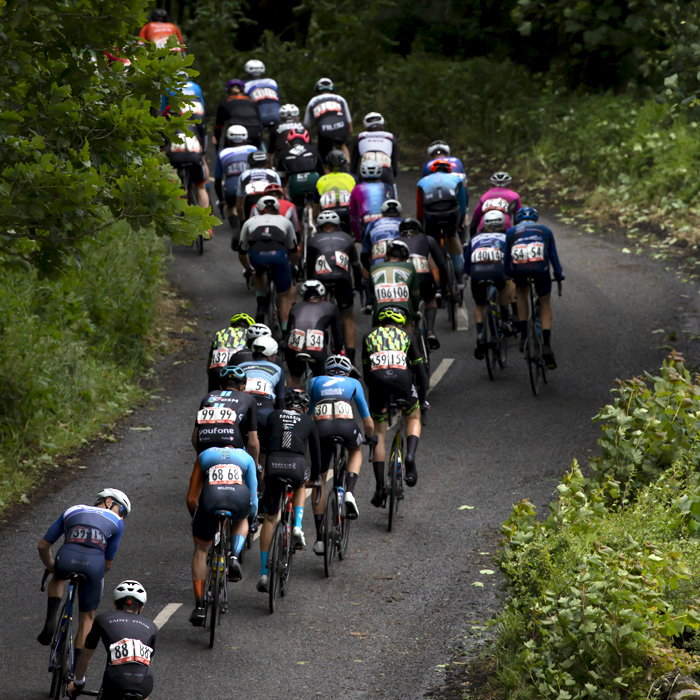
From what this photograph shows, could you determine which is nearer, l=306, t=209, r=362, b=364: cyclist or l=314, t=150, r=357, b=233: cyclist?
l=306, t=209, r=362, b=364: cyclist

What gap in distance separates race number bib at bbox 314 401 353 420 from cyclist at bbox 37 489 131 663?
2.49 m

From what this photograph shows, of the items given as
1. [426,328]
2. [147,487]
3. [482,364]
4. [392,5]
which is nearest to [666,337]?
[482,364]

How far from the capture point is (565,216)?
Answer: 2214 centimetres

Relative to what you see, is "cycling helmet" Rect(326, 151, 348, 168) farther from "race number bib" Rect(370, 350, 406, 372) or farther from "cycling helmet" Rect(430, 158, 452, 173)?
"race number bib" Rect(370, 350, 406, 372)

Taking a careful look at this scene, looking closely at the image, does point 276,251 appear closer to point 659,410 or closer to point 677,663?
point 659,410

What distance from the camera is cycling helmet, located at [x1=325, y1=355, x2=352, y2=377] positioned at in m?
11.0

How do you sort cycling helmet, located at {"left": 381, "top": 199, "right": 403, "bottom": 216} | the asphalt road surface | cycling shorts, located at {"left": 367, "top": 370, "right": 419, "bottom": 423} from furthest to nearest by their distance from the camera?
cycling helmet, located at {"left": 381, "top": 199, "right": 403, "bottom": 216} → cycling shorts, located at {"left": 367, "top": 370, "right": 419, "bottom": 423} → the asphalt road surface

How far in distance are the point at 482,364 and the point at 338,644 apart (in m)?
7.40

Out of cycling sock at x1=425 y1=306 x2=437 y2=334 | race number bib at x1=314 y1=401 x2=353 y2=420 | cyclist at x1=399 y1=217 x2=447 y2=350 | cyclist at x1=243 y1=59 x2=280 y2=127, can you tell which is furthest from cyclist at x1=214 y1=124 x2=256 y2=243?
race number bib at x1=314 y1=401 x2=353 y2=420

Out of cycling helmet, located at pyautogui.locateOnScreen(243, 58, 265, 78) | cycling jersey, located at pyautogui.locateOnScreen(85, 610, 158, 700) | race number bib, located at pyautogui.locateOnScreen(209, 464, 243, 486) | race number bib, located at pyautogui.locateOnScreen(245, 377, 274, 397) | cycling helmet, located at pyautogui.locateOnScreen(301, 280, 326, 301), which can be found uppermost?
cycling helmet, located at pyautogui.locateOnScreen(243, 58, 265, 78)

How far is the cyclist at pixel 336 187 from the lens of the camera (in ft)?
54.9

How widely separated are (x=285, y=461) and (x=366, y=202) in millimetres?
7219

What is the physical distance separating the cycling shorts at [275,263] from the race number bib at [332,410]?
4.71 metres

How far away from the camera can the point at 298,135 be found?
18688mm
